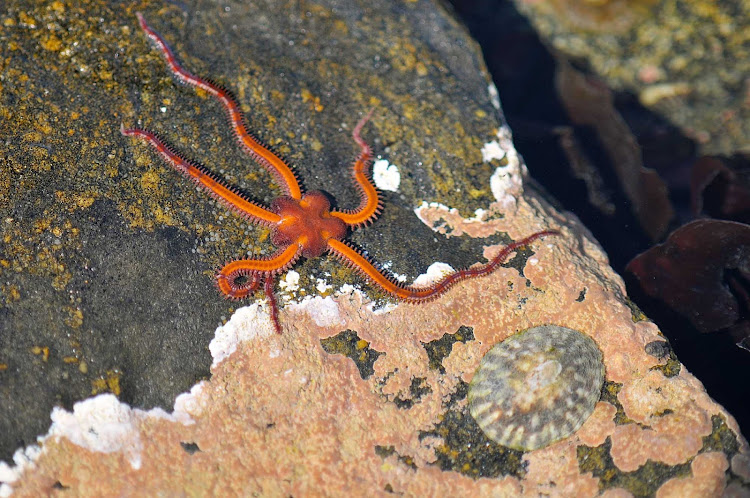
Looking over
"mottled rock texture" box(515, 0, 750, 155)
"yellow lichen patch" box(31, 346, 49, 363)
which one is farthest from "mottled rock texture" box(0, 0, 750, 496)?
"mottled rock texture" box(515, 0, 750, 155)

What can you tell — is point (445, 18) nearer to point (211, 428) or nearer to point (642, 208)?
point (642, 208)

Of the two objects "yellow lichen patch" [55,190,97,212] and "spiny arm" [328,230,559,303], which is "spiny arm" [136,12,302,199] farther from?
"yellow lichen patch" [55,190,97,212]

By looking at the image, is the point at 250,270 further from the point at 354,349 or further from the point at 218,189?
the point at 354,349

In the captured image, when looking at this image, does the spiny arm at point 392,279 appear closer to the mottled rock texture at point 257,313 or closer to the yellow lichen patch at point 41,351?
the mottled rock texture at point 257,313

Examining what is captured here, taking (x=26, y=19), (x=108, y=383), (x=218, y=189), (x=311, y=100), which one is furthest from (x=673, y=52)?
(x=108, y=383)

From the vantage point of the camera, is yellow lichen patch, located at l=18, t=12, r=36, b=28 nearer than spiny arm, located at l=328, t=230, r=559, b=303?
No

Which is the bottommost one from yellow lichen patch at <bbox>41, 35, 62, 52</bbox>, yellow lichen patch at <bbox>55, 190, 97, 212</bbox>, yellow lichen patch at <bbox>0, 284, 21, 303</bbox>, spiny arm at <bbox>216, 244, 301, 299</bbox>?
yellow lichen patch at <bbox>0, 284, 21, 303</bbox>
